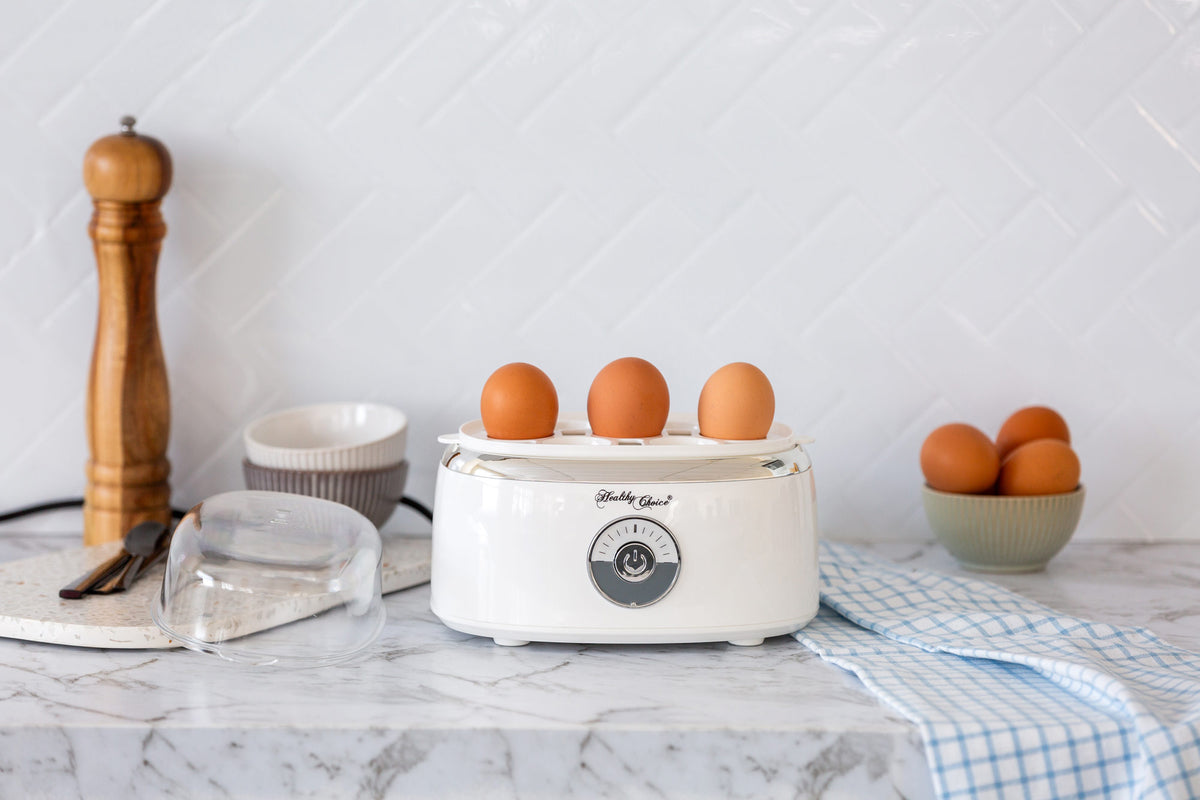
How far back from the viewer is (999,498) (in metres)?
1.00

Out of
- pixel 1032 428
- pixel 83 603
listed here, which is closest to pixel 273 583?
pixel 83 603

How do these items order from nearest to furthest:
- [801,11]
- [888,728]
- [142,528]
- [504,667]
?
[888,728], [504,667], [142,528], [801,11]

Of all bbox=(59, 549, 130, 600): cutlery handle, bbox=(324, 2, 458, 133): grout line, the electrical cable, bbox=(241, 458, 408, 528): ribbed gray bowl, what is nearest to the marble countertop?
bbox=(59, 549, 130, 600): cutlery handle

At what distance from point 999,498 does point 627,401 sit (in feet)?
1.39

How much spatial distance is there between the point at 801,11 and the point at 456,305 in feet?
1.61

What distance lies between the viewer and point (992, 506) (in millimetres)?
1000

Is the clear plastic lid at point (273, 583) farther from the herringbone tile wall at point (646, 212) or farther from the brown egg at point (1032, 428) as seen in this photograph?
the brown egg at point (1032, 428)

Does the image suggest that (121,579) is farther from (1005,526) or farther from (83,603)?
(1005,526)

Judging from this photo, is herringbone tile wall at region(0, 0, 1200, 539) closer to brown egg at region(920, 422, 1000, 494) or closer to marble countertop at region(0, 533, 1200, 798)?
brown egg at region(920, 422, 1000, 494)

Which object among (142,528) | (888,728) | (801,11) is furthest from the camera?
(801,11)

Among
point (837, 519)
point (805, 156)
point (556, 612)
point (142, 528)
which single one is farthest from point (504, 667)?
point (805, 156)

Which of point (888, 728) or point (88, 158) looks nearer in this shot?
point (888, 728)

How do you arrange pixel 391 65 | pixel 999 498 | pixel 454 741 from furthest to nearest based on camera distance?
pixel 391 65
pixel 999 498
pixel 454 741

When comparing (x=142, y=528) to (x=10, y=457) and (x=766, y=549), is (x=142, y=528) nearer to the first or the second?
(x=10, y=457)
